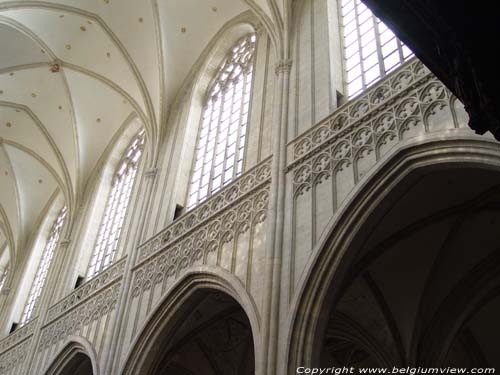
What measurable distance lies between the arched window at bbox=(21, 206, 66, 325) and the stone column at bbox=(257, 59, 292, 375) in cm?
1118

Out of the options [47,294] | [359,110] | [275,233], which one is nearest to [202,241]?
[275,233]

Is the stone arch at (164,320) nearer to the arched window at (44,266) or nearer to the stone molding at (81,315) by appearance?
the stone molding at (81,315)

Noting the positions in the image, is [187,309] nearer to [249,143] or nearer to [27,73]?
[249,143]

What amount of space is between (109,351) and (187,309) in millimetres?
2014

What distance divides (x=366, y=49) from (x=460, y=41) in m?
7.35

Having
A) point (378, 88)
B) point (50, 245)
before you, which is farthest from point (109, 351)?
point (50, 245)

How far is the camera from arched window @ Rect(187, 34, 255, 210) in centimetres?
1249

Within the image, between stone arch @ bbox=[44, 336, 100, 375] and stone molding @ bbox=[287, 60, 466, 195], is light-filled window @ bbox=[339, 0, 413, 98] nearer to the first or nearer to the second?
stone molding @ bbox=[287, 60, 466, 195]

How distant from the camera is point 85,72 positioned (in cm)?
1744

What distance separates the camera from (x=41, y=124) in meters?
19.0

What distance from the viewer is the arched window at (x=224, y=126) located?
1249cm

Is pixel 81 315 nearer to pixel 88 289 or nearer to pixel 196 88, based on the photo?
pixel 88 289

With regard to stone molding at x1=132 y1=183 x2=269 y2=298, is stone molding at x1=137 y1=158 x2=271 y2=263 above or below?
above

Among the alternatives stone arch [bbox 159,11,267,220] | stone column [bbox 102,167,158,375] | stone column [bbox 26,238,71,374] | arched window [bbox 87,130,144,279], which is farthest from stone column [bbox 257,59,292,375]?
stone column [bbox 26,238,71,374]
